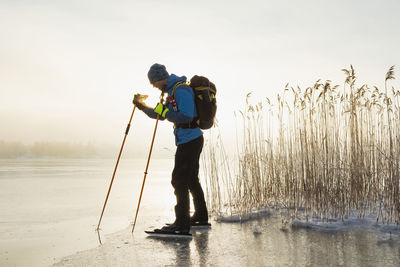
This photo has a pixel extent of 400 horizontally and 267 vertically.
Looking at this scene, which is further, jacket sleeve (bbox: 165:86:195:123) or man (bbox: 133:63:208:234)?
man (bbox: 133:63:208:234)

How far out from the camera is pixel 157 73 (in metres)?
3.78

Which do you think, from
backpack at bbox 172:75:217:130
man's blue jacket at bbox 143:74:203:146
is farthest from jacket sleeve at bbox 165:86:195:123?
backpack at bbox 172:75:217:130

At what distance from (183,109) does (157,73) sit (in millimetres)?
576

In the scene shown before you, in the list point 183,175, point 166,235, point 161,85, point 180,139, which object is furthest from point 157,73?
point 166,235

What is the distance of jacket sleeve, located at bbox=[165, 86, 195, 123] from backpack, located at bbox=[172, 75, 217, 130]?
5.5 inches

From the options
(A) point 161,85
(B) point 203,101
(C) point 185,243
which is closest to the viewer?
(C) point 185,243

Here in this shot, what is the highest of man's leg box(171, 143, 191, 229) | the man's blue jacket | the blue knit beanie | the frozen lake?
the blue knit beanie

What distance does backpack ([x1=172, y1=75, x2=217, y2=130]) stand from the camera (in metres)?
3.69

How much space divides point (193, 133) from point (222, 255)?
1348 mm

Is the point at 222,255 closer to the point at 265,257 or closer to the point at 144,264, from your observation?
the point at 265,257

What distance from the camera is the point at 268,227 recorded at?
4055 mm

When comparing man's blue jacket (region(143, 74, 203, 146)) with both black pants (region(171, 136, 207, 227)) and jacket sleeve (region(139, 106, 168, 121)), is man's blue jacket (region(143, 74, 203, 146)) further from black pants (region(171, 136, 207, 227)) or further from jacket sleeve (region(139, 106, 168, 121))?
jacket sleeve (region(139, 106, 168, 121))

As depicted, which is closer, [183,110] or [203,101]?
[183,110]

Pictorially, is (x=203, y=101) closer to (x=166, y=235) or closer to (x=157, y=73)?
(x=157, y=73)
